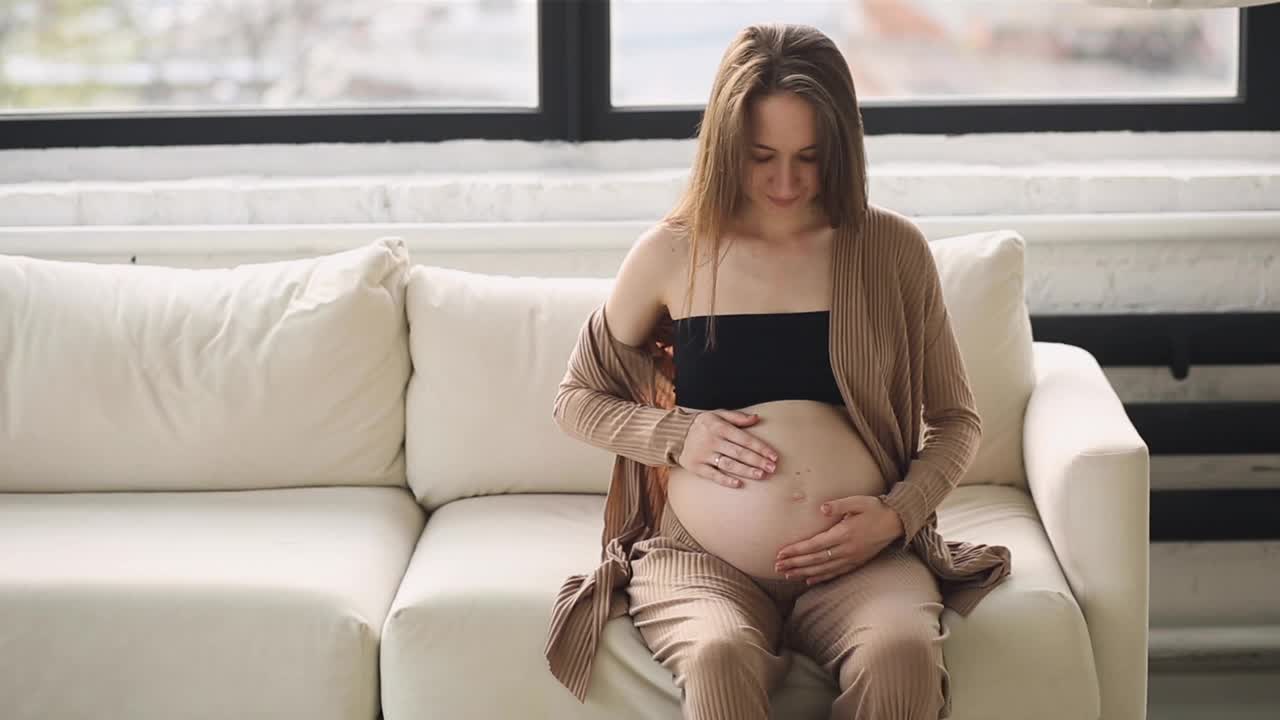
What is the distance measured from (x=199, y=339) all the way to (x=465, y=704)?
931mm

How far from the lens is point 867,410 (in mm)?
1862

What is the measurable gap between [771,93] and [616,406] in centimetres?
47

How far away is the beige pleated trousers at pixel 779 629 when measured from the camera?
64.1 inches

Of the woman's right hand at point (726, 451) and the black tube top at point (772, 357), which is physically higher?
the black tube top at point (772, 357)

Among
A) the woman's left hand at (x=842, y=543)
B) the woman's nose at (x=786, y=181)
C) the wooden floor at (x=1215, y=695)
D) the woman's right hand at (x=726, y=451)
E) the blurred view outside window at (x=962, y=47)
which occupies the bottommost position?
the wooden floor at (x=1215, y=695)

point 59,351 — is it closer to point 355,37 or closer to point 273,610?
point 273,610

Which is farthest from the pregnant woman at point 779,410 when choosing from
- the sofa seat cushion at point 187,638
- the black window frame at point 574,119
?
the black window frame at point 574,119

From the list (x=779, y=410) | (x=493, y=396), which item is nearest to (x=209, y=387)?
(x=493, y=396)

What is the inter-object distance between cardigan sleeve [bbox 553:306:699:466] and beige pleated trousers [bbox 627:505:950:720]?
119 mm

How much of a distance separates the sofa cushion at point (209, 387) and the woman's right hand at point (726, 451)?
0.79 metres

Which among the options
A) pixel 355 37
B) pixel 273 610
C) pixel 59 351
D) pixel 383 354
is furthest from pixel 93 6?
pixel 273 610

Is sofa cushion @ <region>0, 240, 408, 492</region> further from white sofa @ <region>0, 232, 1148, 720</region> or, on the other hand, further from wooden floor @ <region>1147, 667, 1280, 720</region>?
wooden floor @ <region>1147, 667, 1280, 720</region>

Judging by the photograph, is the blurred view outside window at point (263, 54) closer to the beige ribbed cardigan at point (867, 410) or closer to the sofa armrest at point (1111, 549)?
the beige ribbed cardigan at point (867, 410)

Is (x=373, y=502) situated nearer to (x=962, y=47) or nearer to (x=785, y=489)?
(x=785, y=489)
